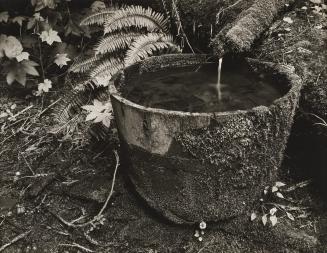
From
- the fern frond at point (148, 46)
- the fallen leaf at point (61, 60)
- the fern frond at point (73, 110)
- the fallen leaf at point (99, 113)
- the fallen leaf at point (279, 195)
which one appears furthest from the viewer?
the fallen leaf at point (61, 60)

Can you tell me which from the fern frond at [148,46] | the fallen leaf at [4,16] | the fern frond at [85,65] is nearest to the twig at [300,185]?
the fern frond at [148,46]

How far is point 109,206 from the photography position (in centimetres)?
311

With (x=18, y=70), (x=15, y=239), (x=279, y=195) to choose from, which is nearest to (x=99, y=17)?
(x=18, y=70)

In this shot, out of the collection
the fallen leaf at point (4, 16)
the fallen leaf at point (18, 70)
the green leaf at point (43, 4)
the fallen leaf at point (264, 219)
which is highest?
the green leaf at point (43, 4)

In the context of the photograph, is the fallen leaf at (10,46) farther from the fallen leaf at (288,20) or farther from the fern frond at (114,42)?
the fallen leaf at (288,20)

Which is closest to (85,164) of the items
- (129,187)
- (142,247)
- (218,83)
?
(129,187)

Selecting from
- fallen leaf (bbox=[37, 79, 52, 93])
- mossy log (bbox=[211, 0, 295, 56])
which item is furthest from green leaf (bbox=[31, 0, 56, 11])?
mossy log (bbox=[211, 0, 295, 56])

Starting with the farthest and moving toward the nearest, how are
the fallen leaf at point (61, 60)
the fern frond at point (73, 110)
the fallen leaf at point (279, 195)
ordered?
the fallen leaf at point (61, 60) < the fern frond at point (73, 110) < the fallen leaf at point (279, 195)

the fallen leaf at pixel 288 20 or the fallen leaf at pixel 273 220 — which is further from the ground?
the fallen leaf at pixel 288 20

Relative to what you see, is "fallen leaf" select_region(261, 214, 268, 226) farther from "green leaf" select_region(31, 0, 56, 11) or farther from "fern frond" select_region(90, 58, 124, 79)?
"green leaf" select_region(31, 0, 56, 11)

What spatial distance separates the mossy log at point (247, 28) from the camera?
2.98 metres

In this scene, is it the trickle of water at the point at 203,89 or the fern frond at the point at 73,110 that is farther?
the fern frond at the point at 73,110

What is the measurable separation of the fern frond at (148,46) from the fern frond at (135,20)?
0.57ft

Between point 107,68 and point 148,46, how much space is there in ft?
1.62
